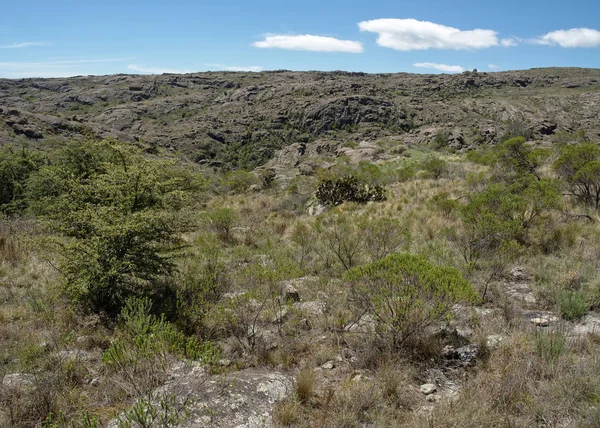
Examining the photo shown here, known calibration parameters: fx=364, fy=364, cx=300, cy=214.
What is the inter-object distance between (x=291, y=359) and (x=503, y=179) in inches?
503

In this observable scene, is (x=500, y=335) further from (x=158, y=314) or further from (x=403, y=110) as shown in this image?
(x=403, y=110)

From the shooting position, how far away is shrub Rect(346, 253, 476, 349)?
4.52 meters

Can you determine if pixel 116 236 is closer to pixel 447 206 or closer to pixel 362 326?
pixel 362 326

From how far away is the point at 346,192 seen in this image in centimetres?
1658

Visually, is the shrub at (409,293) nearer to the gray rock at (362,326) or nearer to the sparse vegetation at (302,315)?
the sparse vegetation at (302,315)

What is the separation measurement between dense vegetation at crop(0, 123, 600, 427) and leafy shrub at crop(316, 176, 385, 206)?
539cm

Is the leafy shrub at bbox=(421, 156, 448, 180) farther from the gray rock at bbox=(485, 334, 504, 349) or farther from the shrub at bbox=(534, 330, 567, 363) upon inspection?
the shrub at bbox=(534, 330, 567, 363)

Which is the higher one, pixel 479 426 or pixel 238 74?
pixel 238 74

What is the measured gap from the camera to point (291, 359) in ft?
15.2

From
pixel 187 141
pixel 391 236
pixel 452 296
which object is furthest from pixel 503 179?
pixel 187 141

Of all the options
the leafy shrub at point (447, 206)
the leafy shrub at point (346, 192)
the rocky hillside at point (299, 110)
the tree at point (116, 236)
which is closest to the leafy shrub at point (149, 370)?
the tree at point (116, 236)

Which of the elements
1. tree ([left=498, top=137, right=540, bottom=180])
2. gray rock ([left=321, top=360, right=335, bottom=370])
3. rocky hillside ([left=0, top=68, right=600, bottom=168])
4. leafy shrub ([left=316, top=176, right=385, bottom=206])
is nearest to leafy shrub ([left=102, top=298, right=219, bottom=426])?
gray rock ([left=321, top=360, right=335, bottom=370])

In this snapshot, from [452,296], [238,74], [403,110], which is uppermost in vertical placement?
[238,74]

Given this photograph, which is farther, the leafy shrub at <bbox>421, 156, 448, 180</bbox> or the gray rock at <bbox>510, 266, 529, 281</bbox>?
the leafy shrub at <bbox>421, 156, 448, 180</bbox>
